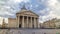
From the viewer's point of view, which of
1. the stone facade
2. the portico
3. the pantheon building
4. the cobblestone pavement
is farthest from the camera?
the portico

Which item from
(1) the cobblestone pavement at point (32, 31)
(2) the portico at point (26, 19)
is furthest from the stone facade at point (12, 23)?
(1) the cobblestone pavement at point (32, 31)

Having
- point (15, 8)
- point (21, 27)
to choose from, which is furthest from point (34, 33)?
point (15, 8)

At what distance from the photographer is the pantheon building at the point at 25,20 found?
10.6 metres

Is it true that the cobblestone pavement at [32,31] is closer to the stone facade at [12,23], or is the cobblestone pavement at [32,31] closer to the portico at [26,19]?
the stone facade at [12,23]

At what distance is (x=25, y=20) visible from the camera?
36.6ft

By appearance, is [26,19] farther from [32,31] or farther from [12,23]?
[32,31]

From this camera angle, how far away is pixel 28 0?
9.75 metres

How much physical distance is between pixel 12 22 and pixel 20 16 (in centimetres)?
100

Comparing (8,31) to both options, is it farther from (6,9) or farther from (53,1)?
(53,1)

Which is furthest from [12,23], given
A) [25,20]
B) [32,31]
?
[32,31]

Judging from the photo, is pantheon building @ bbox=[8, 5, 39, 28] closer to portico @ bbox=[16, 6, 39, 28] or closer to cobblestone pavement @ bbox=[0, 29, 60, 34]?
portico @ bbox=[16, 6, 39, 28]

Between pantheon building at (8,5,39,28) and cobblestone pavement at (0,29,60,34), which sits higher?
pantheon building at (8,5,39,28)

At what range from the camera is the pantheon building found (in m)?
10.6

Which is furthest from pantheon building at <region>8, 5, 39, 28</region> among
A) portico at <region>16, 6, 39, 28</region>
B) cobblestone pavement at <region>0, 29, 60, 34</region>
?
cobblestone pavement at <region>0, 29, 60, 34</region>
